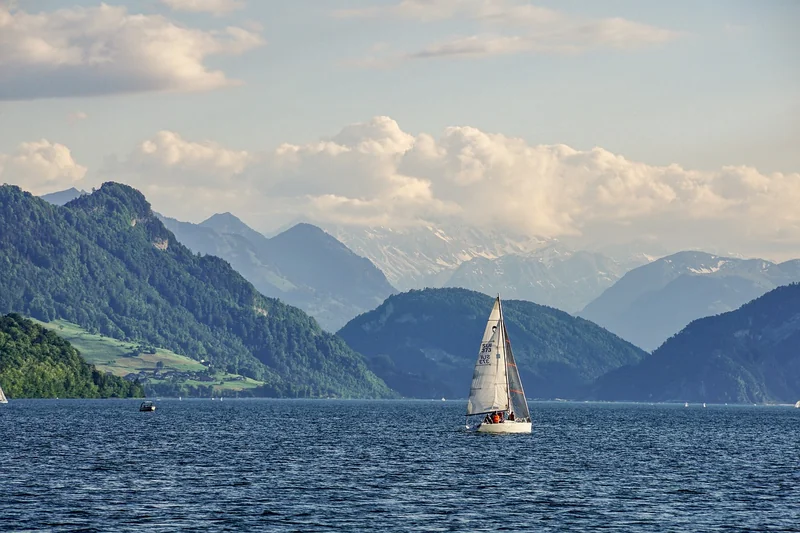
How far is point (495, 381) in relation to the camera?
580 ft

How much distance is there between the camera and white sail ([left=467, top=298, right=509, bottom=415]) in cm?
17575

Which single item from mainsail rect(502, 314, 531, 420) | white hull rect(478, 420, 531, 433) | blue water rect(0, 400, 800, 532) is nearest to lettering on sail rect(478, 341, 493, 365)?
mainsail rect(502, 314, 531, 420)

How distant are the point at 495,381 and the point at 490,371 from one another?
6.66 feet

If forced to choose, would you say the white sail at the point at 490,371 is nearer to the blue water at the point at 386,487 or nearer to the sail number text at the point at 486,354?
the sail number text at the point at 486,354

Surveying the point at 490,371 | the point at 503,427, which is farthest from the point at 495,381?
the point at 503,427

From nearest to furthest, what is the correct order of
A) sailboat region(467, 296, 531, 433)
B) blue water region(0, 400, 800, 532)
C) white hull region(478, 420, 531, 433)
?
1. blue water region(0, 400, 800, 532)
2. sailboat region(467, 296, 531, 433)
3. white hull region(478, 420, 531, 433)

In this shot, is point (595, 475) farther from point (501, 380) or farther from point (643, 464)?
point (501, 380)

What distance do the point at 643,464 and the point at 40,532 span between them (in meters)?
81.8

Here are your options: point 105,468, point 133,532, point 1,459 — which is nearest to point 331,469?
point 105,468

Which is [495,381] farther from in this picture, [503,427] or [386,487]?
[386,487]

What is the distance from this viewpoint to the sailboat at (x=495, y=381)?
577 ft

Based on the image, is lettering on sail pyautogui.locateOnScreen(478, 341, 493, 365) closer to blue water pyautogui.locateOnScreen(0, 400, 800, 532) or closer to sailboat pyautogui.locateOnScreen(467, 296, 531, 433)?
sailboat pyautogui.locateOnScreen(467, 296, 531, 433)

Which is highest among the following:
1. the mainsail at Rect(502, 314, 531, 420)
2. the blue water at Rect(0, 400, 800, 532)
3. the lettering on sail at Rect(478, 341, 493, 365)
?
the lettering on sail at Rect(478, 341, 493, 365)

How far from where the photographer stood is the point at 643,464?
481ft
